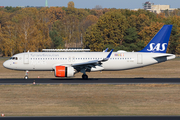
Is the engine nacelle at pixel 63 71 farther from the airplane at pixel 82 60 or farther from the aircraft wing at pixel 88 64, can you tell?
the airplane at pixel 82 60

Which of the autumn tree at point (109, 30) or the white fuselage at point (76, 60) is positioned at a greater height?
the autumn tree at point (109, 30)

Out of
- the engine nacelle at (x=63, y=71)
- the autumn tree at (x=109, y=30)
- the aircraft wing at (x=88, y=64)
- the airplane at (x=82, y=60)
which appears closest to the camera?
the engine nacelle at (x=63, y=71)

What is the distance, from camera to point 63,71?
1519 inches

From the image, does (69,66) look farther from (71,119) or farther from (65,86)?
(71,119)

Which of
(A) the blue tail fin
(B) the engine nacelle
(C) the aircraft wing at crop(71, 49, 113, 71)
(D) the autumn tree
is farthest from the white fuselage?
(D) the autumn tree

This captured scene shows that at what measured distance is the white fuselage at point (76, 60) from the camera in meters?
41.6

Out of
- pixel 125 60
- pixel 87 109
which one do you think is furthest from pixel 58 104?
pixel 125 60

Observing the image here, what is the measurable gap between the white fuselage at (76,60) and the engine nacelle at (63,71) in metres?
2.89

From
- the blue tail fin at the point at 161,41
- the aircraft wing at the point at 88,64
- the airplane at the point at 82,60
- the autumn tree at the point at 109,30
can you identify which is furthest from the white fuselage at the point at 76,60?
the autumn tree at the point at 109,30

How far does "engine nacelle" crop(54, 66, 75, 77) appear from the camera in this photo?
38562 millimetres

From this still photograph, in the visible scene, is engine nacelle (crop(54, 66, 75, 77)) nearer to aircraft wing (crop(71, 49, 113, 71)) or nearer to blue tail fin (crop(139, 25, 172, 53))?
aircraft wing (crop(71, 49, 113, 71))

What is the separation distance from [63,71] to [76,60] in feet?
13.0

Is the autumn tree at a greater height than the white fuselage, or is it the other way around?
the autumn tree

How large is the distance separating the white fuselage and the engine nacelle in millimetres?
2892
